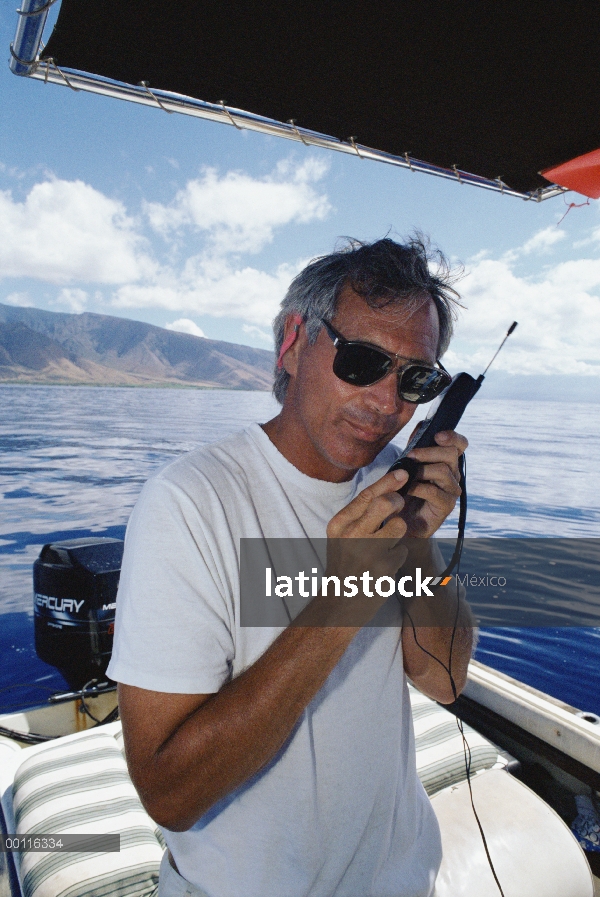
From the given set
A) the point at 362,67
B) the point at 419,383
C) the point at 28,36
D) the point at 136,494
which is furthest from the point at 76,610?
the point at 136,494

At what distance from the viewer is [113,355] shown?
143000 millimetres

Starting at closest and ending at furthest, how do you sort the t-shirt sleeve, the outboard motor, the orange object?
the t-shirt sleeve → the orange object → the outboard motor

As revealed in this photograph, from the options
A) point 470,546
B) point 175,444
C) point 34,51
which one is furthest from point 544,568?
point 175,444

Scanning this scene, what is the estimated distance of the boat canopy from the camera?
144cm

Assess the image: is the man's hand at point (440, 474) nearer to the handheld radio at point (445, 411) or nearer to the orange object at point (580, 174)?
the handheld radio at point (445, 411)

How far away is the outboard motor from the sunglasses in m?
2.01

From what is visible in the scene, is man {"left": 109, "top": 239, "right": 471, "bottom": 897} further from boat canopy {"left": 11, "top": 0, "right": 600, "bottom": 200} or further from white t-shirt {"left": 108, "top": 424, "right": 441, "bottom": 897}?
boat canopy {"left": 11, "top": 0, "right": 600, "bottom": 200}

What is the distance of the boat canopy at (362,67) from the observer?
1.44 metres

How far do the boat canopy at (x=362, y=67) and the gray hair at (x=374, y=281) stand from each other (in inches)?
24.3

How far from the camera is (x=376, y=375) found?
1.30 metres

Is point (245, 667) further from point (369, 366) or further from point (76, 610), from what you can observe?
point (76, 610)

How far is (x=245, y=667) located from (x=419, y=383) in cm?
80

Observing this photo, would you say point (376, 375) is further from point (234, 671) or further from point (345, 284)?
point (234, 671)

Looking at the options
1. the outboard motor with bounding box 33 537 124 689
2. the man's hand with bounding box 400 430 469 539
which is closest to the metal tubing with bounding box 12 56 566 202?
the man's hand with bounding box 400 430 469 539
